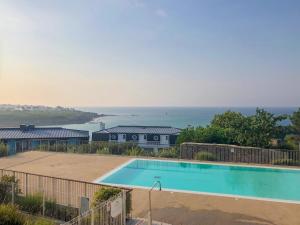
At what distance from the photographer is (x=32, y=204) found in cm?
989

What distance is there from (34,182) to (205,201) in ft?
20.7

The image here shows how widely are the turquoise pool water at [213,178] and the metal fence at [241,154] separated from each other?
1.01m

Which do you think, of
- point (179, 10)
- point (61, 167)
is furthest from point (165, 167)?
point (179, 10)

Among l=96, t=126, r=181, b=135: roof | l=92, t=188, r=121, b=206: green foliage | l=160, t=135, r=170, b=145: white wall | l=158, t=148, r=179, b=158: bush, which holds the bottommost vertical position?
l=160, t=135, r=170, b=145: white wall

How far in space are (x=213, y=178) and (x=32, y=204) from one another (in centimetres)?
888

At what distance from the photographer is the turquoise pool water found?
13738 millimetres

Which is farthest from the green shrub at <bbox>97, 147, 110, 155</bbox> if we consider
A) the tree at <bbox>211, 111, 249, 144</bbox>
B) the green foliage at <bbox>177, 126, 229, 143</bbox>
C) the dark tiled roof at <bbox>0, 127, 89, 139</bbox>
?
the dark tiled roof at <bbox>0, 127, 89, 139</bbox>

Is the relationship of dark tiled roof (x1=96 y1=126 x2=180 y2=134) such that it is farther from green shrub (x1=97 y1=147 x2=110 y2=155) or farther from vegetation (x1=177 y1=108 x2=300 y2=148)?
green shrub (x1=97 y1=147 x2=110 y2=155)

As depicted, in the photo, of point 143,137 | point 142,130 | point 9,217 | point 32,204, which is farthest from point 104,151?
point 142,130

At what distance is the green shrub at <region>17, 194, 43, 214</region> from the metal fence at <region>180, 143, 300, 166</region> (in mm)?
10645

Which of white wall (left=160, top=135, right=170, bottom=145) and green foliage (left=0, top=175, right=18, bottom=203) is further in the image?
white wall (left=160, top=135, right=170, bottom=145)

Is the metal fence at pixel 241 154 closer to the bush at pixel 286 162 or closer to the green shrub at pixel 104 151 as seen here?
the bush at pixel 286 162

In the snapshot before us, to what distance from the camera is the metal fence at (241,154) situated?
696 inches

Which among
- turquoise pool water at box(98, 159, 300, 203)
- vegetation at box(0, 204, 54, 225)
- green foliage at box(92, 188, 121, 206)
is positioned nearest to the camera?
vegetation at box(0, 204, 54, 225)
